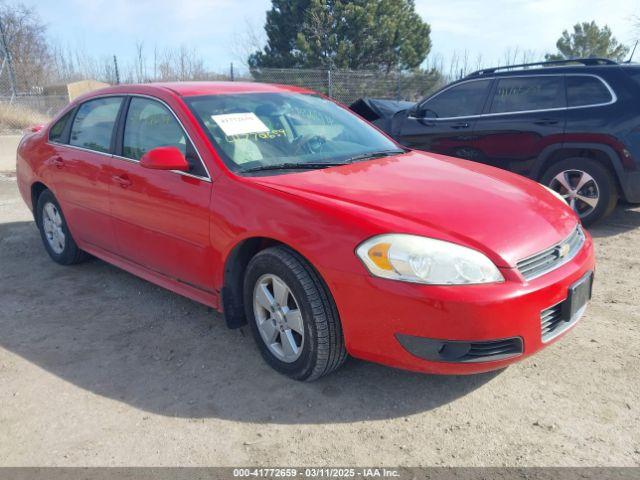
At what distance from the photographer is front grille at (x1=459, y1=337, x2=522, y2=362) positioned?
8.07 feet

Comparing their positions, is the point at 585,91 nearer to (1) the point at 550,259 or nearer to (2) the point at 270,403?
(1) the point at 550,259

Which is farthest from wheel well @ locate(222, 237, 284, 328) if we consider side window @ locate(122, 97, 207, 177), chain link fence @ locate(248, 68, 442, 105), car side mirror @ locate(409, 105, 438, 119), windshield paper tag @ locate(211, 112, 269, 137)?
chain link fence @ locate(248, 68, 442, 105)

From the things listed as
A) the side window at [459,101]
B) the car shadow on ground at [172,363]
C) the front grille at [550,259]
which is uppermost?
the side window at [459,101]

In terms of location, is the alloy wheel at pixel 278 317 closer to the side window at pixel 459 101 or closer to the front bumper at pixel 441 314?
the front bumper at pixel 441 314

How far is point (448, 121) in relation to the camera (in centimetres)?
658

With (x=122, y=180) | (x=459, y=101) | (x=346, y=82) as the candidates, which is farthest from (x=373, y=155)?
(x=346, y=82)

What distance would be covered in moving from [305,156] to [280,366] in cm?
132

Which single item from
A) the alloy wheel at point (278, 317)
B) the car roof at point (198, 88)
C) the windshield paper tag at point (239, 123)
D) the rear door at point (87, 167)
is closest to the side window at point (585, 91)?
the car roof at point (198, 88)

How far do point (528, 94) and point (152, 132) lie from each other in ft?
14.2

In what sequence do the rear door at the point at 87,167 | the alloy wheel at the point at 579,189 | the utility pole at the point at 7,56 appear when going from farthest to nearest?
the utility pole at the point at 7,56 → the alloy wheel at the point at 579,189 → the rear door at the point at 87,167

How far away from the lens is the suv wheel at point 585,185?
18.0 ft

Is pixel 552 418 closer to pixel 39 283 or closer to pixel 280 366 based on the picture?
pixel 280 366

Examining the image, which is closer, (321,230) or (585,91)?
(321,230)

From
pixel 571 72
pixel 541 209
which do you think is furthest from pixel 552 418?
pixel 571 72
